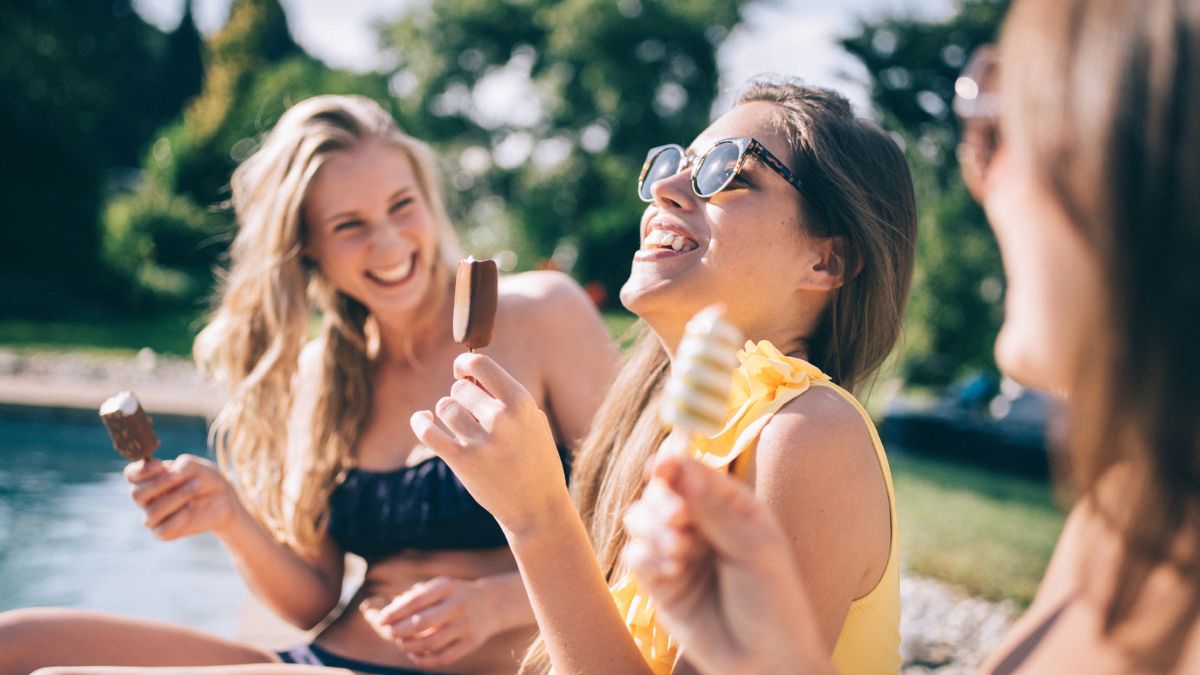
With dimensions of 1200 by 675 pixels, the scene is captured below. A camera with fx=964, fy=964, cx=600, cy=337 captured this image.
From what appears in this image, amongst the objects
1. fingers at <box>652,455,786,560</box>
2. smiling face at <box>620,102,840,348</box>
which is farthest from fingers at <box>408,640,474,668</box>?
fingers at <box>652,455,786,560</box>

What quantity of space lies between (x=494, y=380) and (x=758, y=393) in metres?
0.48

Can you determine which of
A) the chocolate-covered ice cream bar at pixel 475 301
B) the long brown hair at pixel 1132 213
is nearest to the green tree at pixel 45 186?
the chocolate-covered ice cream bar at pixel 475 301

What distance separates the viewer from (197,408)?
32.0ft

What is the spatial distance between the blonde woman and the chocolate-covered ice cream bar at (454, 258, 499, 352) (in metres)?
0.70

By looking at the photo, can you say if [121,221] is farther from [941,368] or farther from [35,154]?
[941,368]

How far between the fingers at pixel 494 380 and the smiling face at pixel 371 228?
57.2 inches

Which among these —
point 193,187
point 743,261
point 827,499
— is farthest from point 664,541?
point 193,187

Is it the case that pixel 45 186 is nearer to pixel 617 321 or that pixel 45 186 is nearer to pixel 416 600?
pixel 617 321

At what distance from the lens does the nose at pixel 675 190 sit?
2070 millimetres

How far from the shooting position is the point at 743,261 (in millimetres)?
1945

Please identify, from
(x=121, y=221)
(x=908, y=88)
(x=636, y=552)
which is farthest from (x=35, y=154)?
(x=636, y=552)

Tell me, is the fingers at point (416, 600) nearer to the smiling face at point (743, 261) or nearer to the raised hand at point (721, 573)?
the smiling face at point (743, 261)

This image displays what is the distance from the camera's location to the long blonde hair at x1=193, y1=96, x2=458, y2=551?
3072 mm

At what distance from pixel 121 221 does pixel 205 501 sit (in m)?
20.9
